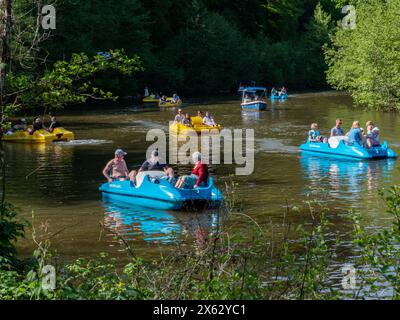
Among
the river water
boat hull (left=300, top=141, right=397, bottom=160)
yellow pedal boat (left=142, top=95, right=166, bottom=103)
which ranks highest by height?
yellow pedal boat (left=142, top=95, right=166, bottom=103)

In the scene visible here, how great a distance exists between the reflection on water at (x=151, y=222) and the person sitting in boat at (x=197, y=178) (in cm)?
71

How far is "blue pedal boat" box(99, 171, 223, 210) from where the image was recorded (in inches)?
679

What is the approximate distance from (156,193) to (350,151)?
985cm

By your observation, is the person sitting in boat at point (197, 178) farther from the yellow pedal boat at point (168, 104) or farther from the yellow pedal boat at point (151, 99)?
the yellow pedal boat at point (151, 99)

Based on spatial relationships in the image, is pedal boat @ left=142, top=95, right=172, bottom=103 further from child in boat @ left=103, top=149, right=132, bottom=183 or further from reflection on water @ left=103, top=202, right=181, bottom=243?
reflection on water @ left=103, top=202, right=181, bottom=243

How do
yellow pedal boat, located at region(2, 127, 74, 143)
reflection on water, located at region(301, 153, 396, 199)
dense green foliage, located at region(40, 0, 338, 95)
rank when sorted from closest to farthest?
reflection on water, located at region(301, 153, 396, 199), yellow pedal boat, located at region(2, 127, 74, 143), dense green foliage, located at region(40, 0, 338, 95)

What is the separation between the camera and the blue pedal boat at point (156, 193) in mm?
17234

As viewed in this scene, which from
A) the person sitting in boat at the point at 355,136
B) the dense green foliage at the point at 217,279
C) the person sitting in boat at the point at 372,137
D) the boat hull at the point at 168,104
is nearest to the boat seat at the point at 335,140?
the person sitting in boat at the point at 355,136

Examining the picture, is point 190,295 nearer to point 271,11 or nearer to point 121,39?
point 121,39

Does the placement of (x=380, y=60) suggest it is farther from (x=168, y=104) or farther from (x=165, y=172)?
(x=165, y=172)

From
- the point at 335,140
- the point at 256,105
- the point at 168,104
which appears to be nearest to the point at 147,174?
the point at 335,140

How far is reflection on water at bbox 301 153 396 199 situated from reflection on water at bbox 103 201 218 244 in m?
4.30

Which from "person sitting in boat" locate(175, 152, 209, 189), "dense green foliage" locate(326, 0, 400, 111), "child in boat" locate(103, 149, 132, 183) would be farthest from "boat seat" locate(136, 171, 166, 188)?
"dense green foliage" locate(326, 0, 400, 111)
